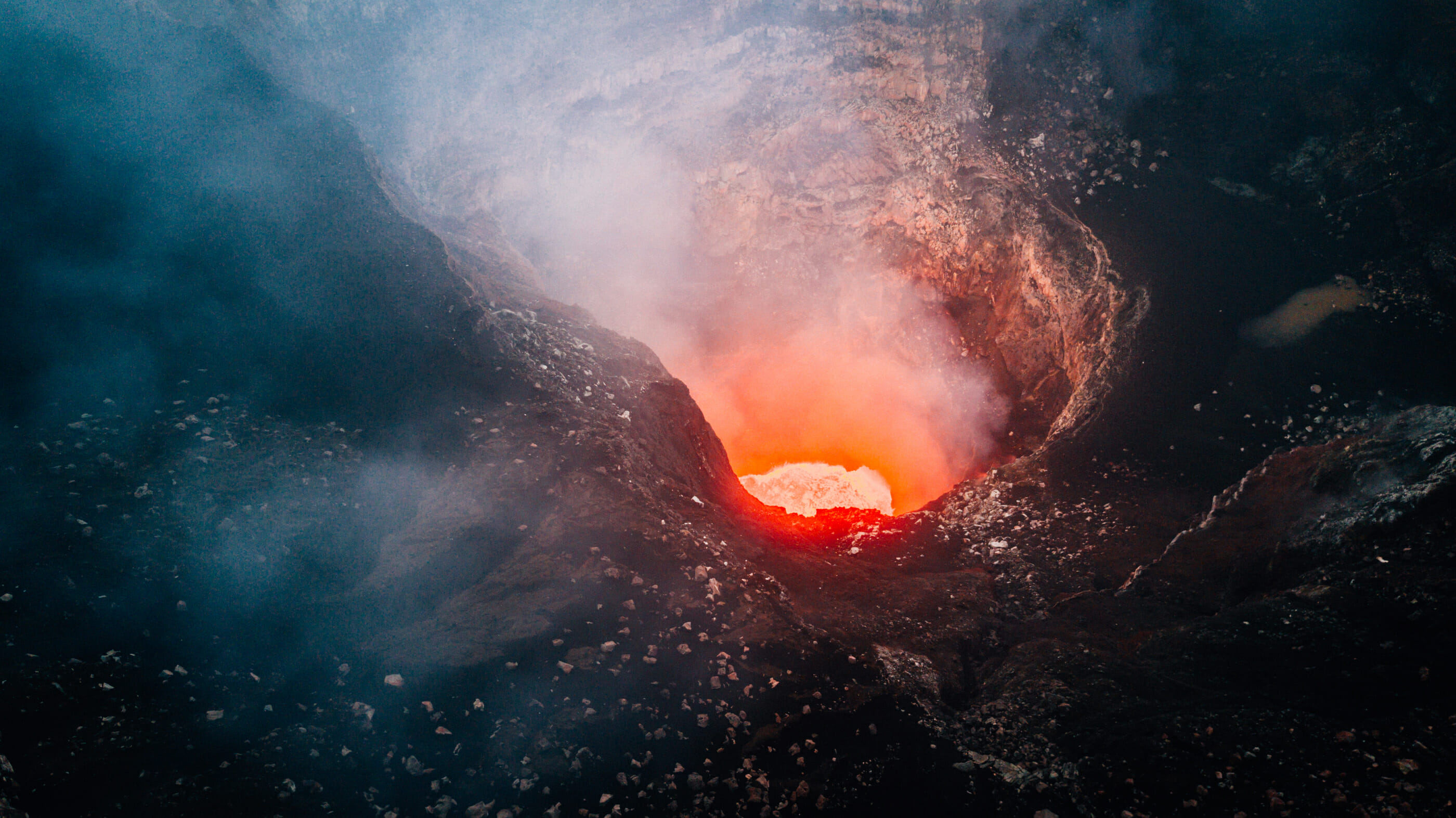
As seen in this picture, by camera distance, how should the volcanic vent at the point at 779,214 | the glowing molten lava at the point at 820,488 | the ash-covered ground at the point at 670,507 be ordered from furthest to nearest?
the glowing molten lava at the point at 820,488 → the volcanic vent at the point at 779,214 → the ash-covered ground at the point at 670,507

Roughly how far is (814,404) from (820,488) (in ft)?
9.06

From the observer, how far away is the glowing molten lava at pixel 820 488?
19.1m

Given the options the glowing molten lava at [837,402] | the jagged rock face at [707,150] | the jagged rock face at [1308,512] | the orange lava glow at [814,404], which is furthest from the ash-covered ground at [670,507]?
the orange lava glow at [814,404]

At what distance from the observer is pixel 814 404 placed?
66.8ft

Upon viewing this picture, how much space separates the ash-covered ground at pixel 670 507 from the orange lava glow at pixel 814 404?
16.8 ft

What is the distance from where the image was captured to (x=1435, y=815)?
182 inches

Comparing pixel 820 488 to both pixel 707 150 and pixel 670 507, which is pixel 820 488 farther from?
pixel 670 507

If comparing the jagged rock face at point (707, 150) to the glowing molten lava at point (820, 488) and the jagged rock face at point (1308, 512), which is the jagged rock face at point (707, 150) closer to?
the glowing molten lava at point (820, 488)

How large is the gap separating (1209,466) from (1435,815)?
20.7ft

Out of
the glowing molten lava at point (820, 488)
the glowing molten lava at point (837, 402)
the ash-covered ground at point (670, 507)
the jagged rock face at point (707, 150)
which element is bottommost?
the ash-covered ground at point (670, 507)

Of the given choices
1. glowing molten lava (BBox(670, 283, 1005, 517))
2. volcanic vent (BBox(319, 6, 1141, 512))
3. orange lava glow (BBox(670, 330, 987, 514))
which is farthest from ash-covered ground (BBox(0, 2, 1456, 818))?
orange lava glow (BBox(670, 330, 987, 514))

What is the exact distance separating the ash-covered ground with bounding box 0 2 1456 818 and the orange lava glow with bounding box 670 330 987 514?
16.8ft

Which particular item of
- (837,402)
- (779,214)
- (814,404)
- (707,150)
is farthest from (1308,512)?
(707,150)

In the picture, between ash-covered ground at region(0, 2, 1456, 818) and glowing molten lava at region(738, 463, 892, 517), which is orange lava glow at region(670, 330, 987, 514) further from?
ash-covered ground at region(0, 2, 1456, 818)
